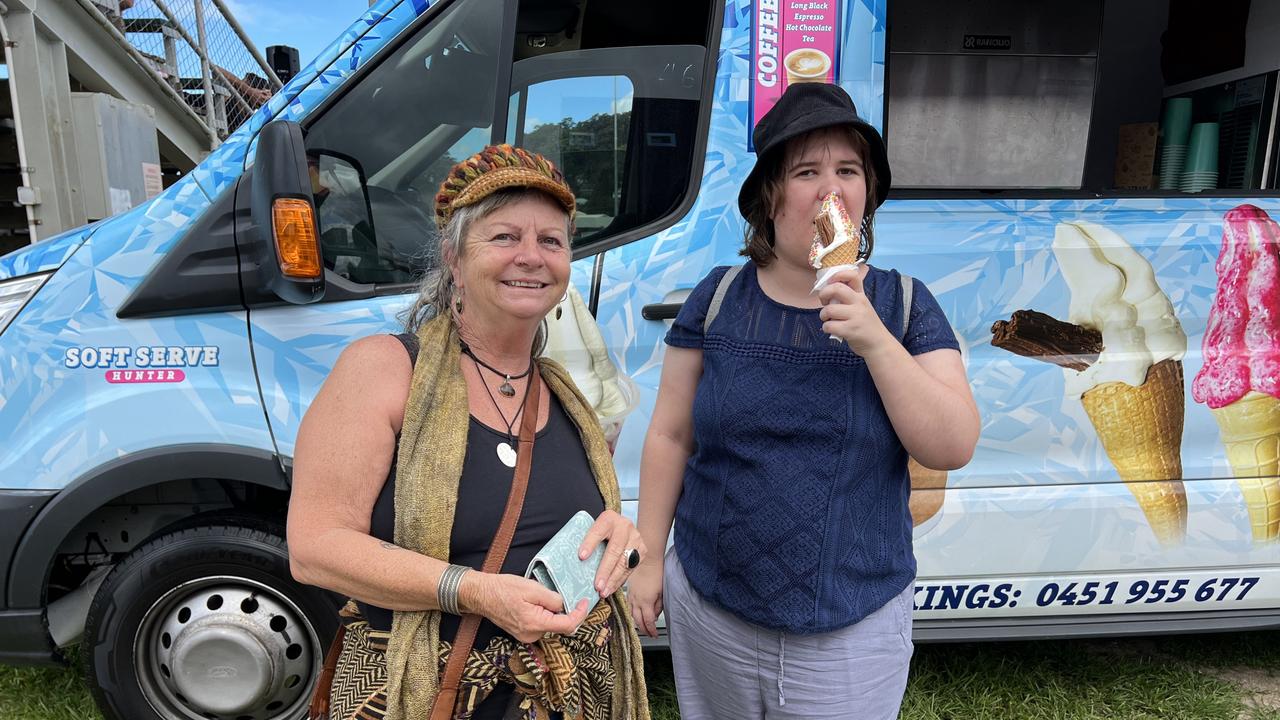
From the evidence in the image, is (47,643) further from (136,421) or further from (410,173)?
(410,173)

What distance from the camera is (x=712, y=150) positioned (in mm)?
2527

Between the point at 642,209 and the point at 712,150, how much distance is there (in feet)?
0.88

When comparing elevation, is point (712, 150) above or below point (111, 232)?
above

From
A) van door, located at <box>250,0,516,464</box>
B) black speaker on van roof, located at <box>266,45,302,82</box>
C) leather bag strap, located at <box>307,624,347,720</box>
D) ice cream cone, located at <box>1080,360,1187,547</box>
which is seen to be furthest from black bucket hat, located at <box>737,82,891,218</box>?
black speaker on van roof, located at <box>266,45,302,82</box>

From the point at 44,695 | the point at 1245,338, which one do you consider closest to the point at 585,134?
the point at 1245,338

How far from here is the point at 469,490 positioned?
1.38 metres

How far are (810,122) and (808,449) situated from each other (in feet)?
1.76

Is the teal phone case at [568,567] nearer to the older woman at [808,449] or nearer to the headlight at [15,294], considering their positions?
the older woman at [808,449]

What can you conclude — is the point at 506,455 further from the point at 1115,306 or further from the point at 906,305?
the point at 1115,306

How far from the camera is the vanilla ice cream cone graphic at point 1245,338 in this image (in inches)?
101

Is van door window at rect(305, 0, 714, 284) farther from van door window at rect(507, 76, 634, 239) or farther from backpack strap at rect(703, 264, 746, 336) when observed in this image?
backpack strap at rect(703, 264, 746, 336)

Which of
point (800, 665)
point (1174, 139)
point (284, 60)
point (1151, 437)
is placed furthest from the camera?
point (284, 60)

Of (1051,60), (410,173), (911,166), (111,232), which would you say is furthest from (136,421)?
(1051,60)

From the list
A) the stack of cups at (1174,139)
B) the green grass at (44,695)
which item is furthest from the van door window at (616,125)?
the green grass at (44,695)
